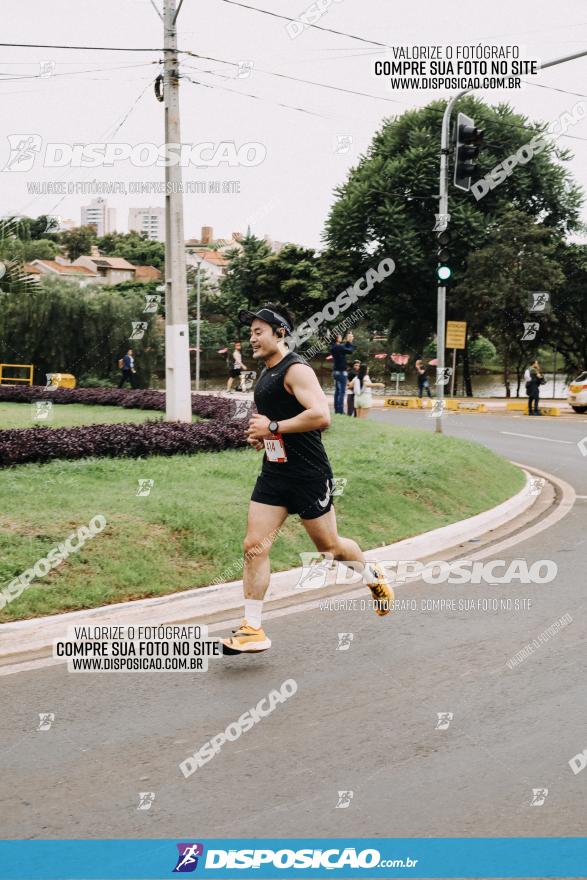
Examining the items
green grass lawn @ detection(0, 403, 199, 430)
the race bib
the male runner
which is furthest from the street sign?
the race bib

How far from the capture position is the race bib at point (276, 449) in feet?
19.0

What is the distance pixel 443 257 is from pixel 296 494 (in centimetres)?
1133

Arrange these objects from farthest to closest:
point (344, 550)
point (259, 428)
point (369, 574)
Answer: point (369, 574), point (344, 550), point (259, 428)

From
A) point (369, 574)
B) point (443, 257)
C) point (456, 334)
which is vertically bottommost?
point (369, 574)

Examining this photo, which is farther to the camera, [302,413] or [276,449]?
[276,449]

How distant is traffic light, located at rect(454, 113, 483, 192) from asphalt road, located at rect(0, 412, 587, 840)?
29.4 feet

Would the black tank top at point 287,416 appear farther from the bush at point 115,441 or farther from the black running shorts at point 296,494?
the bush at point 115,441

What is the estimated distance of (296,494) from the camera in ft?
19.3

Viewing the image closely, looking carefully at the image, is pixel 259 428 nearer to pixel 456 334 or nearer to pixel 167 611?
pixel 167 611

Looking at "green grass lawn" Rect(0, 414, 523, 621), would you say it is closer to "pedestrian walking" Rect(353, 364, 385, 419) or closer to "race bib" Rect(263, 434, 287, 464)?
"race bib" Rect(263, 434, 287, 464)

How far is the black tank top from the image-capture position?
5.83m

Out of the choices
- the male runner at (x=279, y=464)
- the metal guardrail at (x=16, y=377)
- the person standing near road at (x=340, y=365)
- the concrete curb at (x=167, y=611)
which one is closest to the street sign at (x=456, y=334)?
the person standing near road at (x=340, y=365)

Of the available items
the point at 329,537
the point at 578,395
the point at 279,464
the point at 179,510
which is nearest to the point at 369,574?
the point at 329,537

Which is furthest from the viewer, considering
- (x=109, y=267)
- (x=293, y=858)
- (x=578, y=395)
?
(x=109, y=267)
